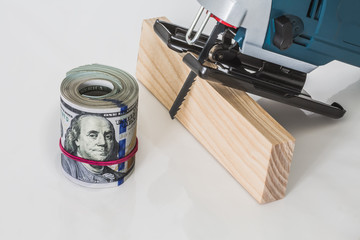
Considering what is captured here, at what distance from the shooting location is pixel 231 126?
4.70 ft

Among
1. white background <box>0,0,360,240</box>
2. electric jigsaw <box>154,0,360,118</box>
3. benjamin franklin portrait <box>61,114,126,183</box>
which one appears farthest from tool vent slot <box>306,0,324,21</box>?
benjamin franklin portrait <box>61,114,126,183</box>

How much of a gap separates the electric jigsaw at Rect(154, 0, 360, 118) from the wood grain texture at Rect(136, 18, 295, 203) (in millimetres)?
40

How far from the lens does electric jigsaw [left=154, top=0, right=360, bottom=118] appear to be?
1.32m

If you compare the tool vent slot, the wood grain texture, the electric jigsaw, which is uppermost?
the tool vent slot

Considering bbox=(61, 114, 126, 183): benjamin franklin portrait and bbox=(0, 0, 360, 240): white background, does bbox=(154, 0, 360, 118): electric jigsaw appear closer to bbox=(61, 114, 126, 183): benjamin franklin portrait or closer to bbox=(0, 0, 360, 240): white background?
bbox=(0, 0, 360, 240): white background

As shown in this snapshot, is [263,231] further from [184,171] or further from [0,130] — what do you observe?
[0,130]

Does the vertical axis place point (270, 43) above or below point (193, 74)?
above

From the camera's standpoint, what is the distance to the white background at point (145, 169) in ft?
4.33

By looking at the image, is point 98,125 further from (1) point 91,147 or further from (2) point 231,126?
(2) point 231,126

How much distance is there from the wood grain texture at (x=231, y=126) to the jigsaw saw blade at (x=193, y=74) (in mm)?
14

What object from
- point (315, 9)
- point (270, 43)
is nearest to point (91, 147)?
point (270, 43)

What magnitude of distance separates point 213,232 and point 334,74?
683 mm

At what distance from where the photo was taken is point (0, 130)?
1.47 metres

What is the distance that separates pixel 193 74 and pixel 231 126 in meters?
0.14
